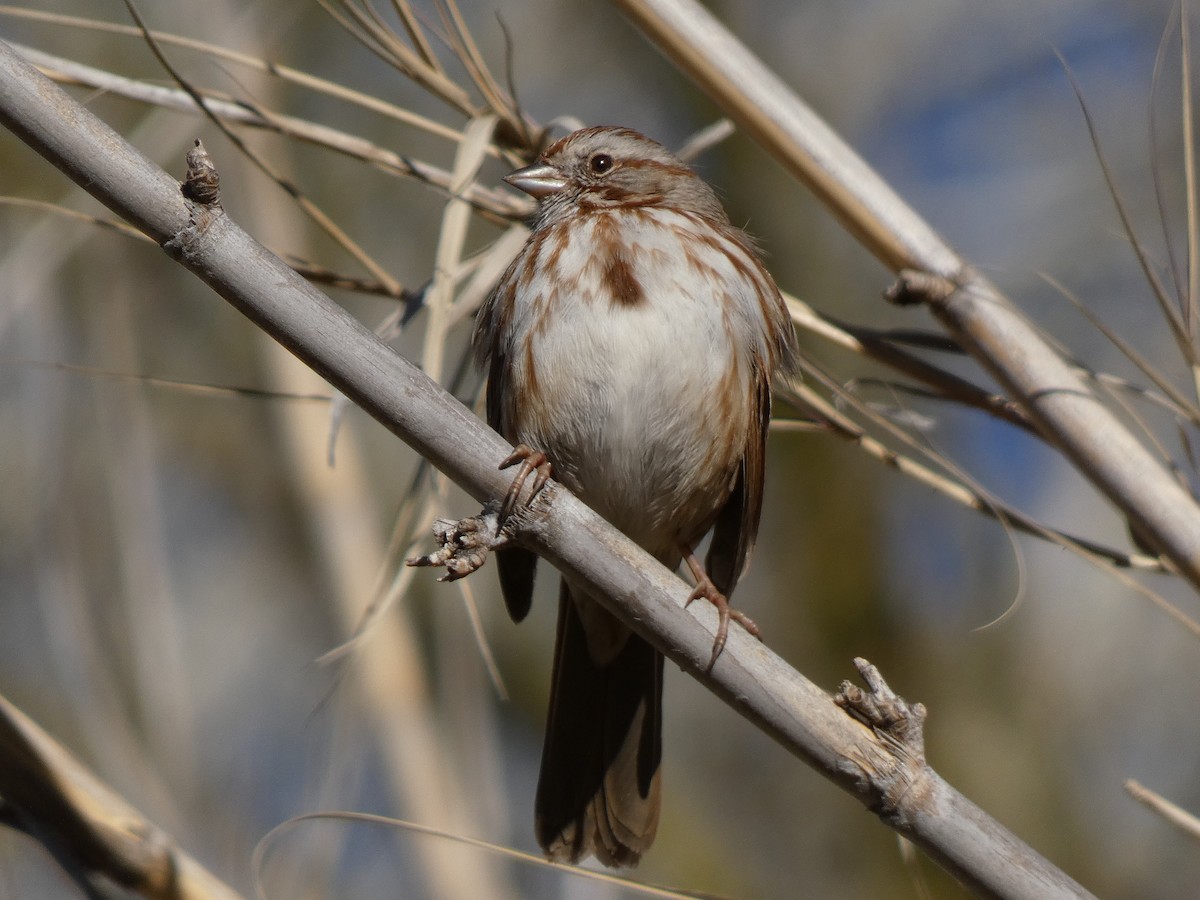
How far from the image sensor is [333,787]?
119 inches

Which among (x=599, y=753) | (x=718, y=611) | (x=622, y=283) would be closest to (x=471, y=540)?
(x=718, y=611)

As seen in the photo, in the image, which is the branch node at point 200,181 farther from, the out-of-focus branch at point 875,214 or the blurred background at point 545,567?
the blurred background at point 545,567

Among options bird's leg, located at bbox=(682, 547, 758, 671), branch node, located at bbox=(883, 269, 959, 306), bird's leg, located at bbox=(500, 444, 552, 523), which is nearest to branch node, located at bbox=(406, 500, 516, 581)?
bird's leg, located at bbox=(500, 444, 552, 523)

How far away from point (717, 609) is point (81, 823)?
1.04 meters

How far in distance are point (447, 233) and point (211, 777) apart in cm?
206

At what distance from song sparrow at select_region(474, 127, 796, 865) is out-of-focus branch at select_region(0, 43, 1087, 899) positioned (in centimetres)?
89

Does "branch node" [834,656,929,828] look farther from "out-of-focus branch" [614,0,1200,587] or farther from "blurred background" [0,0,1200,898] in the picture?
"blurred background" [0,0,1200,898]

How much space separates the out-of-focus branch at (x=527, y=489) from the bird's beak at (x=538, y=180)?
1390mm

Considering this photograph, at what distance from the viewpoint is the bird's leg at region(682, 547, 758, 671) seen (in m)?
1.88

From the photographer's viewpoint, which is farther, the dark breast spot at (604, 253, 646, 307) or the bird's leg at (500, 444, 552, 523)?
the dark breast spot at (604, 253, 646, 307)

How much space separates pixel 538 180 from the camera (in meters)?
3.13

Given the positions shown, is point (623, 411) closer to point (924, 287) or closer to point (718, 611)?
point (924, 287)

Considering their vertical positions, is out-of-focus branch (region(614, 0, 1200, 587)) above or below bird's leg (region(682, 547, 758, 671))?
above

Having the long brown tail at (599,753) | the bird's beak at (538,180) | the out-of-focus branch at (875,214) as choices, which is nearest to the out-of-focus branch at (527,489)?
the out-of-focus branch at (875,214)
